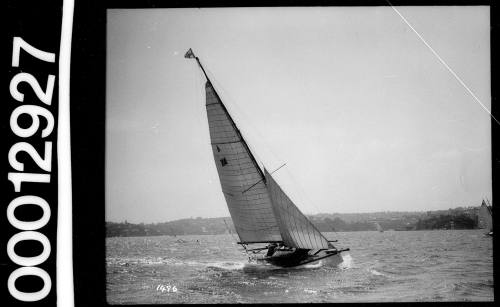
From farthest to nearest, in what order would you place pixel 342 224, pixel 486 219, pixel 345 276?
pixel 342 224
pixel 345 276
pixel 486 219

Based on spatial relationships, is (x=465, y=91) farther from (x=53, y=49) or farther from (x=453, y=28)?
(x=53, y=49)

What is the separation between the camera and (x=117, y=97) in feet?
17.5

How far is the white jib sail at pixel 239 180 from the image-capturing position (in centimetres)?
581

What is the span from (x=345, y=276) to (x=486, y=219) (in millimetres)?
1536

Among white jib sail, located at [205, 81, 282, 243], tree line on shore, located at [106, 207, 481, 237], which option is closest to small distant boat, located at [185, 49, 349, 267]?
white jib sail, located at [205, 81, 282, 243]

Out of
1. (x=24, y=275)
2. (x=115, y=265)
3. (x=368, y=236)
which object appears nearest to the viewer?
(x=24, y=275)

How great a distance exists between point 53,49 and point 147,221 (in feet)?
6.43

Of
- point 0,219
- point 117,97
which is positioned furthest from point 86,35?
point 0,219

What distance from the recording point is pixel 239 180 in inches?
246

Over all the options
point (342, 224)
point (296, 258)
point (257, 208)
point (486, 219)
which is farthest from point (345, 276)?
point (486, 219)

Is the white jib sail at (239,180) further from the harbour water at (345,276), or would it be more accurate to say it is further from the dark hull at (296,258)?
the harbour water at (345,276)

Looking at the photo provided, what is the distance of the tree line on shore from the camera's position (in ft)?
17.4

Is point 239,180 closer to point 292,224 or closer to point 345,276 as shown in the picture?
point 292,224

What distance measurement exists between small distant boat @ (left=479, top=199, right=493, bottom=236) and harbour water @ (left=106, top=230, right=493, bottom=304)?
100 millimetres
